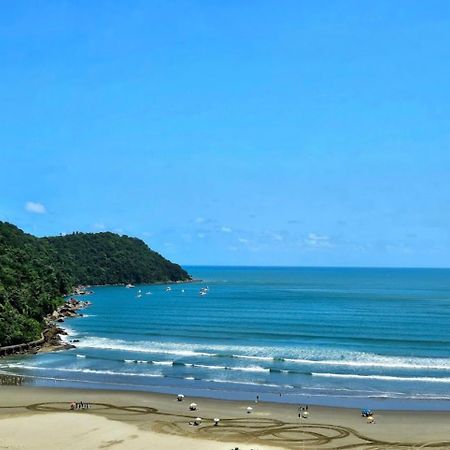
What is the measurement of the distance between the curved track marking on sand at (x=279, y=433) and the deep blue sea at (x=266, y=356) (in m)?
7.97

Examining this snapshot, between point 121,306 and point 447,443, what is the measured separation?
347ft

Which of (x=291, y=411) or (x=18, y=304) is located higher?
(x=18, y=304)

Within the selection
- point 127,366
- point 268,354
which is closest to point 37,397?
point 127,366

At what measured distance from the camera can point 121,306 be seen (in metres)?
137

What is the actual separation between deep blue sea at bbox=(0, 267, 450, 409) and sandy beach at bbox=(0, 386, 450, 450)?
459 cm

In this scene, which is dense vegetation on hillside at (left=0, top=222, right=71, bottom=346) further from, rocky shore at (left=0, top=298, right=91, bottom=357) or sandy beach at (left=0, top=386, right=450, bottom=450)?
sandy beach at (left=0, top=386, right=450, bottom=450)

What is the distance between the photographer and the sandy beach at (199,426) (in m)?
38.5

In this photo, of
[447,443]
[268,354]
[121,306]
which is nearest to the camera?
[447,443]

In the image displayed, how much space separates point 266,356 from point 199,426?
28.7 meters

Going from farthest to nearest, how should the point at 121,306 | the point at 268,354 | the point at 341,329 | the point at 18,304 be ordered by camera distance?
the point at 121,306, the point at 341,329, the point at 18,304, the point at 268,354

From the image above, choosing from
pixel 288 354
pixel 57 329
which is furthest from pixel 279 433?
pixel 57 329

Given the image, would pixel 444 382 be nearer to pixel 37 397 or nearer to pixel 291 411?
pixel 291 411

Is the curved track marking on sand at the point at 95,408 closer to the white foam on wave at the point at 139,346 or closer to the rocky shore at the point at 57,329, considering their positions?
the white foam on wave at the point at 139,346

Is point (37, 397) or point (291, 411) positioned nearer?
point (291, 411)
